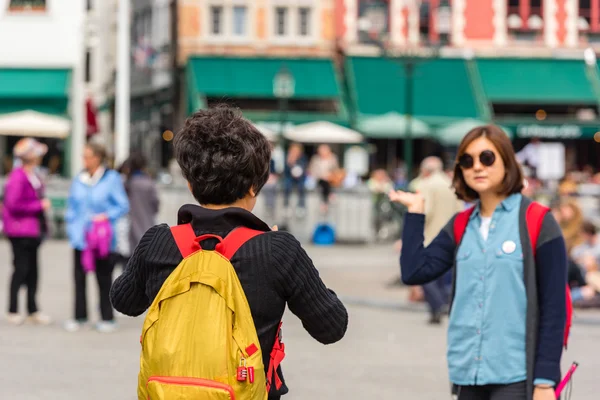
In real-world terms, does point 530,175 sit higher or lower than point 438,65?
lower

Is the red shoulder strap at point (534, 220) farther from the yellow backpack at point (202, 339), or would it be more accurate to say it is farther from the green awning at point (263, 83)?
the green awning at point (263, 83)

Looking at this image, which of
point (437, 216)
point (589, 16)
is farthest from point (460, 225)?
point (589, 16)

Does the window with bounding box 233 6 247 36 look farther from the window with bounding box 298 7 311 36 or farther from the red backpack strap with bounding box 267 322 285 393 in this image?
the red backpack strap with bounding box 267 322 285 393

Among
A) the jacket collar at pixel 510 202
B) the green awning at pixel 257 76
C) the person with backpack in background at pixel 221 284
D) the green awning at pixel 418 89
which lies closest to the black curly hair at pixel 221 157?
the person with backpack in background at pixel 221 284

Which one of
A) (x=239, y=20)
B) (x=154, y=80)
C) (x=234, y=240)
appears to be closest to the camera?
(x=234, y=240)

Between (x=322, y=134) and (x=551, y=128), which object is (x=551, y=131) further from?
(x=322, y=134)

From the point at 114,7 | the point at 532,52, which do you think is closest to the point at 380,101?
the point at 532,52

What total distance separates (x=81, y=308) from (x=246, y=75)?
28.9m

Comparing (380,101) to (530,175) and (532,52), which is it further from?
(530,175)

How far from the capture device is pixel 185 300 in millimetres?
3275

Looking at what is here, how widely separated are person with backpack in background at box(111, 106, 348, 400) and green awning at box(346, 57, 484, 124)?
35.9 meters

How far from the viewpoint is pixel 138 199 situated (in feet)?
43.7

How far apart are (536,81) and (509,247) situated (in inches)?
1457

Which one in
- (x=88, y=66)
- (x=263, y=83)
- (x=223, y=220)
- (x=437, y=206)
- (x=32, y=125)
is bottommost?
(x=437, y=206)
